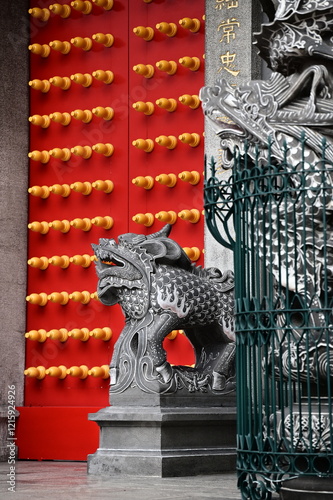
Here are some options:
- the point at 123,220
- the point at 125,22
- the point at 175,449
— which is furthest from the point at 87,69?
the point at 175,449

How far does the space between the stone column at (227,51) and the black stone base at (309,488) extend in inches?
182

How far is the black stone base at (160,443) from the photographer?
9.23 metres

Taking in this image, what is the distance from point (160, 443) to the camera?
9258 mm

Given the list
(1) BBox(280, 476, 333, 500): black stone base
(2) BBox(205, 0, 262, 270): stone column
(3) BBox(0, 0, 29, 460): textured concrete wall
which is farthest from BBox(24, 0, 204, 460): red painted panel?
(1) BBox(280, 476, 333, 500): black stone base

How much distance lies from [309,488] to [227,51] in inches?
235

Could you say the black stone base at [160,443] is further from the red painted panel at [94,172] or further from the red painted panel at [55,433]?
the red painted panel at [55,433]

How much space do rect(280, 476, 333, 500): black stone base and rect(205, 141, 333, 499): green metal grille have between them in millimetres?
78

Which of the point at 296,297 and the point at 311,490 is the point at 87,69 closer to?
the point at 296,297

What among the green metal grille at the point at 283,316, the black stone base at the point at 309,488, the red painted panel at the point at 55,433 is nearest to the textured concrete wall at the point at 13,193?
the red painted panel at the point at 55,433

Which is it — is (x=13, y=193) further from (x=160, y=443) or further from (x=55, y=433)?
(x=160, y=443)

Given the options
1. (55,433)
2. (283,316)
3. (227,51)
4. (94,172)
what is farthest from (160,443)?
(227,51)

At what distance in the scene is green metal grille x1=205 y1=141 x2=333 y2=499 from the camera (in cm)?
657

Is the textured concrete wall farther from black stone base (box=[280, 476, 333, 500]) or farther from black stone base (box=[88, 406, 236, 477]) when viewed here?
black stone base (box=[280, 476, 333, 500])

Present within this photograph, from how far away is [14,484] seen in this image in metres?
8.56
